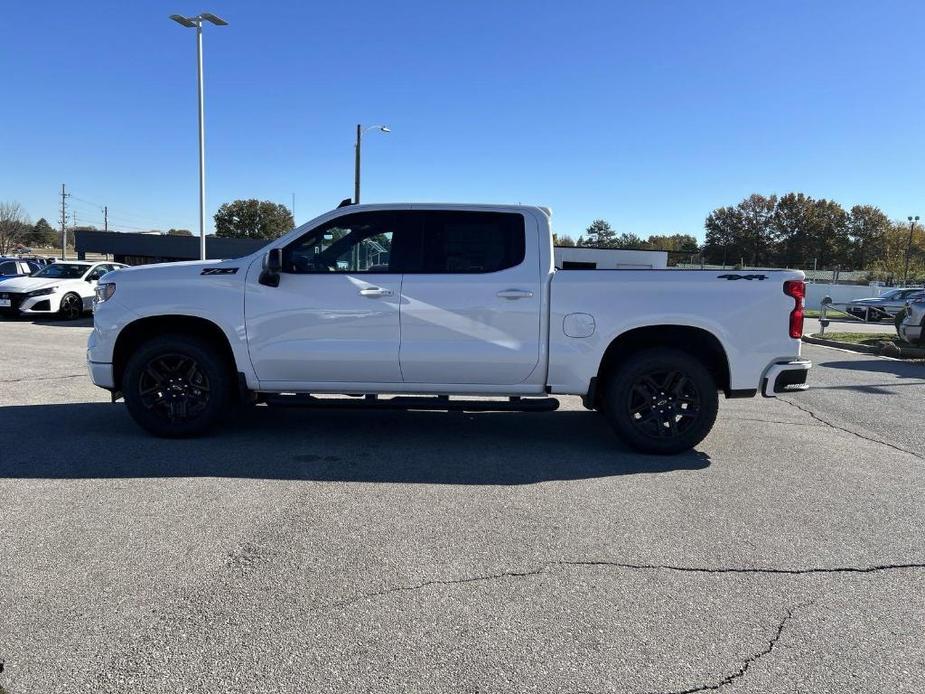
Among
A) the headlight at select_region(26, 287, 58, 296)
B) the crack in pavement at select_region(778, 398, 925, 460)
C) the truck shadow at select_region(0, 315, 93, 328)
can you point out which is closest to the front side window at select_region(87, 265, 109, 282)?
the truck shadow at select_region(0, 315, 93, 328)

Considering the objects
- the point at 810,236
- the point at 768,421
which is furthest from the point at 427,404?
the point at 810,236

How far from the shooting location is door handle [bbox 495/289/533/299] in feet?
17.7

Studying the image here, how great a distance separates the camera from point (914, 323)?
13711mm

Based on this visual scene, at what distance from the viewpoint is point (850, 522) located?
4.24m

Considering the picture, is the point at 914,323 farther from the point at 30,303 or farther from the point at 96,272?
the point at 96,272

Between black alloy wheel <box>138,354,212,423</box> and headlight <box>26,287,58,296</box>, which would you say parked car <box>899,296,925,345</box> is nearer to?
black alloy wheel <box>138,354,212,423</box>

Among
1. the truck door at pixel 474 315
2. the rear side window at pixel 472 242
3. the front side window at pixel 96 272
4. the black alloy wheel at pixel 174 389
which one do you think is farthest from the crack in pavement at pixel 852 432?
the front side window at pixel 96 272

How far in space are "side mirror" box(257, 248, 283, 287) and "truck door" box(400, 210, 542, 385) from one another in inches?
41.3

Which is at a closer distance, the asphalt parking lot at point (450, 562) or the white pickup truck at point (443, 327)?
the asphalt parking lot at point (450, 562)

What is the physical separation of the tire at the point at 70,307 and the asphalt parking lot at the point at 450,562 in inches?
483

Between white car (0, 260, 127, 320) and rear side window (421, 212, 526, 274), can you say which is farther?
white car (0, 260, 127, 320)

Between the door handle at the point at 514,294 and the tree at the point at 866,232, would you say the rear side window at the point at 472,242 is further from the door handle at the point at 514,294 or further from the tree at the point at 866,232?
the tree at the point at 866,232

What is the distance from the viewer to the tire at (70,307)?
16.9 m

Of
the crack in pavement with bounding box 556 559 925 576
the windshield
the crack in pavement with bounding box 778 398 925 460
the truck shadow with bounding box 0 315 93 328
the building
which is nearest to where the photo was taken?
the crack in pavement with bounding box 556 559 925 576
